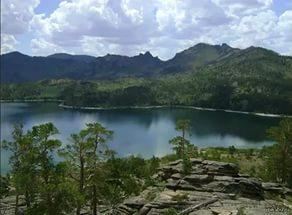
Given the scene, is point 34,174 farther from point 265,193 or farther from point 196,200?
point 265,193

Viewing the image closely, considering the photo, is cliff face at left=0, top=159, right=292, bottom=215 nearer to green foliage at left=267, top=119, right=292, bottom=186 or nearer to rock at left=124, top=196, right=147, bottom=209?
rock at left=124, top=196, right=147, bottom=209

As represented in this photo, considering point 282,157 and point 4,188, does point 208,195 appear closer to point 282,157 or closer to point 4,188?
point 282,157

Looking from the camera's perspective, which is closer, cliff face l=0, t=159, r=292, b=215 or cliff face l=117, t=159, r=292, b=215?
cliff face l=0, t=159, r=292, b=215

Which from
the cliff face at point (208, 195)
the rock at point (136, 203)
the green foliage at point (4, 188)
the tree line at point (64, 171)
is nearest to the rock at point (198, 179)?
the cliff face at point (208, 195)

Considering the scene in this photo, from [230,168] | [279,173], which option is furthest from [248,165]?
[230,168]

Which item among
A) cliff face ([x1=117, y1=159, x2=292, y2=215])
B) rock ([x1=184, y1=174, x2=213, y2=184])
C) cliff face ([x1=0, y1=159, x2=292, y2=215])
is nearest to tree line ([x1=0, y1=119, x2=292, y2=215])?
cliff face ([x1=0, y1=159, x2=292, y2=215])

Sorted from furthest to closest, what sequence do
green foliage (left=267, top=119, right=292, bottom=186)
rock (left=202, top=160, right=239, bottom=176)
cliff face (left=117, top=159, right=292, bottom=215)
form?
green foliage (left=267, top=119, right=292, bottom=186)
rock (left=202, top=160, right=239, bottom=176)
cliff face (left=117, top=159, right=292, bottom=215)

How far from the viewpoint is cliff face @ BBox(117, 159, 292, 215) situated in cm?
5081

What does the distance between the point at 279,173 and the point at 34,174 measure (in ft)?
145

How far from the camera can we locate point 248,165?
4259 inches

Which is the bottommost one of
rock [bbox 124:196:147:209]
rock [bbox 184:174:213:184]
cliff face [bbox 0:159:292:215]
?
rock [bbox 124:196:147:209]

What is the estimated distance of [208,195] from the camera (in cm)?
5562

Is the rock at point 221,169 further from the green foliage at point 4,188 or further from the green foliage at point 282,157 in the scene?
the green foliage at point 4,188

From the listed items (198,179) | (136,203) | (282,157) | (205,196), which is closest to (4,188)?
(136,203)
